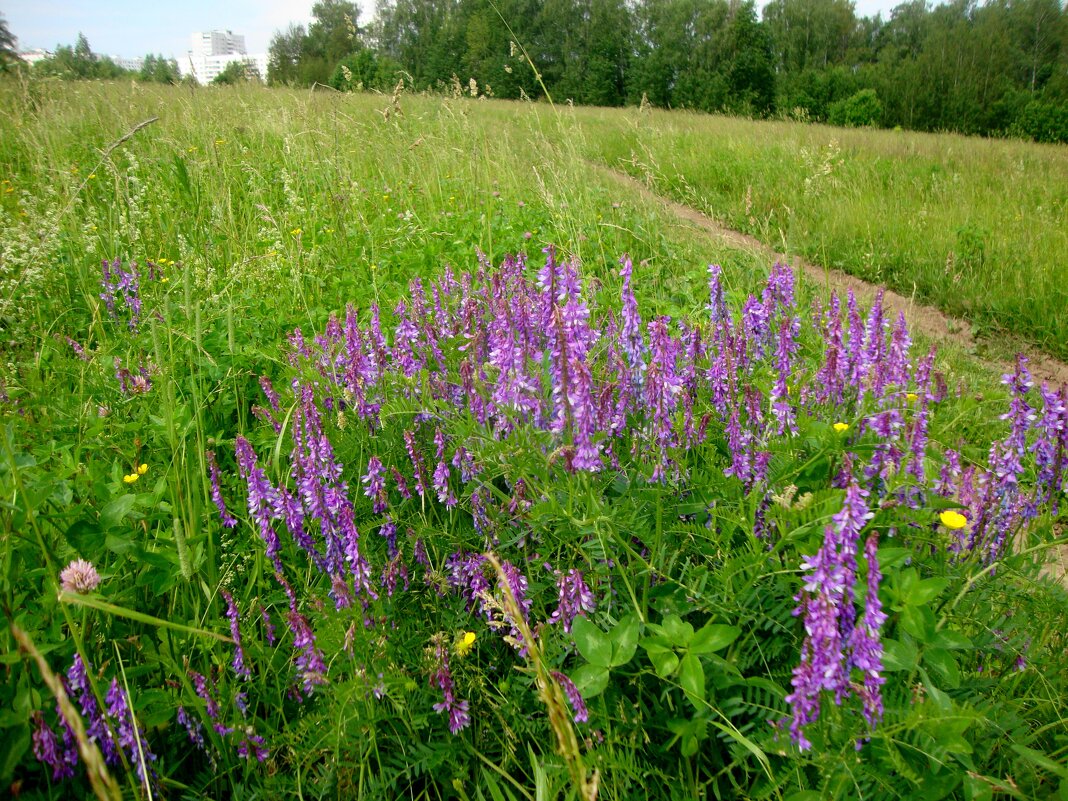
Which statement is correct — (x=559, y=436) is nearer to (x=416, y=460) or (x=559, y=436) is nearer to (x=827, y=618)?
(x=416, y=460)

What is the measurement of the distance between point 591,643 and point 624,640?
79mm

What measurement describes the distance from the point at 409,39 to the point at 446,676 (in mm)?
34904

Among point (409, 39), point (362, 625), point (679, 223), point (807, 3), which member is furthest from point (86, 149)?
point (807, 3)

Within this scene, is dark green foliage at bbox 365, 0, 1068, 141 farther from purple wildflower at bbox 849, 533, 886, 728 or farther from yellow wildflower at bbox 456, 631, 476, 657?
purple wildflower at bbox 849, 533, 886, 728

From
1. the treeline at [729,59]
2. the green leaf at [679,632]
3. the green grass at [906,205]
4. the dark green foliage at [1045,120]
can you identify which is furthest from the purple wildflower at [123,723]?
the dark green foliage at [1045,120]

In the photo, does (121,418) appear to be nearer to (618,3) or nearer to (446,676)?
(446,676)

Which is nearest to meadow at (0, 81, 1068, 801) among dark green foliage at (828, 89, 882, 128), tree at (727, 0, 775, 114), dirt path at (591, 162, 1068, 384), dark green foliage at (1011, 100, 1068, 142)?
dirt path at (591, 162, 1068, 384)

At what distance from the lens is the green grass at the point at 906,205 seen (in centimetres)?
561

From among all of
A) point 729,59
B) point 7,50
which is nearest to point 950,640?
point 7,50

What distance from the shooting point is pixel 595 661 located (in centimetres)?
150

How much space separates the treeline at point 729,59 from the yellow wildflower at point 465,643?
2316cm

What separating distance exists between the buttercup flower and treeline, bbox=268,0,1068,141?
76.4ft

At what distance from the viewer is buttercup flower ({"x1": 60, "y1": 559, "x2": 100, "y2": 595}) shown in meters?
1.33

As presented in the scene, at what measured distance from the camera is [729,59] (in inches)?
1740
